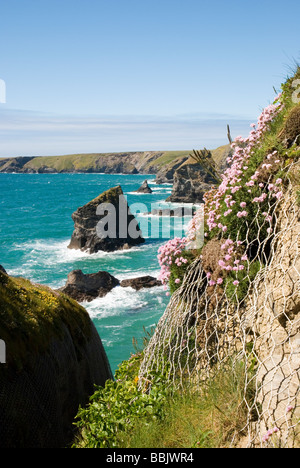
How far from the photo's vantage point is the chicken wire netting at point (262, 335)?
4004mm

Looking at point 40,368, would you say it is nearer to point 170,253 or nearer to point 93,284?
point 170,253

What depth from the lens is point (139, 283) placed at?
36.8 m

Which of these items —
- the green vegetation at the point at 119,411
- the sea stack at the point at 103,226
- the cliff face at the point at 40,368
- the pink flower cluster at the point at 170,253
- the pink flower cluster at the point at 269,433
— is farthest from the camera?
the sea stack at the point at 103,226

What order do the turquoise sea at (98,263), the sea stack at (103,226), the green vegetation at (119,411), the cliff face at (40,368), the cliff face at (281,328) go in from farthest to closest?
the sea stack at (103,226)
the turquoise sea at (98,263)
the cliff face at (40,368)
the green vegetation at (119,411)
the cliff face at (281,328)

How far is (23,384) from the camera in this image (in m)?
7.29

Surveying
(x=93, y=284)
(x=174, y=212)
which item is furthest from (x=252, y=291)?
(x=174, y=212)

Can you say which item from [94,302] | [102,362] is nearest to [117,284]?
[94,302]

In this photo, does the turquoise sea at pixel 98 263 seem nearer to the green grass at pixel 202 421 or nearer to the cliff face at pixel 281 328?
the cliff face at pixel 281 328

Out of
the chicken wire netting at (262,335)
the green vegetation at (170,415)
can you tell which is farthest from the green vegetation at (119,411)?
the chicken wire netting at (262,335)

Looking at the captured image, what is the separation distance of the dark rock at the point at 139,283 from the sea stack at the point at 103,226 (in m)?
16.5

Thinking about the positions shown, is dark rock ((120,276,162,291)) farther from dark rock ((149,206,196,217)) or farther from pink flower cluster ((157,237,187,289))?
dark rock ((149,206,196,217))

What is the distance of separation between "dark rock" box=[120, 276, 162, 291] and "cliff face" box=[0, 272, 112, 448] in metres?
25.5

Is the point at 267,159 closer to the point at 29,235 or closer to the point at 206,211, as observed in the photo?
the point at 206,211

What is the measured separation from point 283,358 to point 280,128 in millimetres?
5070
